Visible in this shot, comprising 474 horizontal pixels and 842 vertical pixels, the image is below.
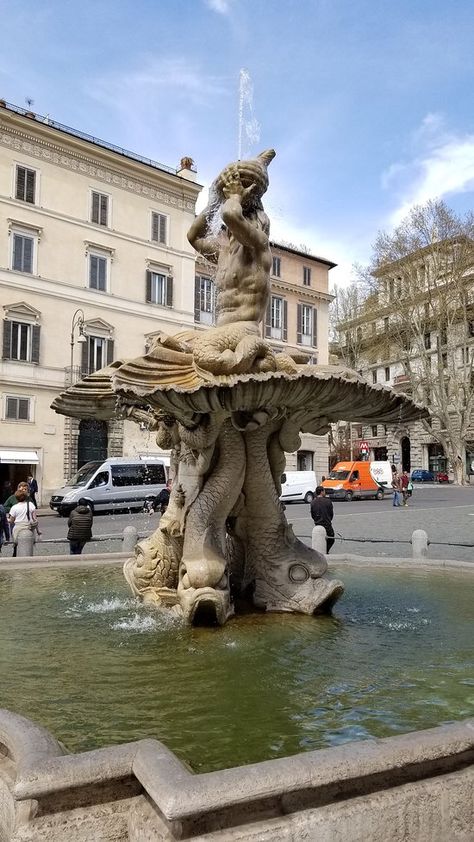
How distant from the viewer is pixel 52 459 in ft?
97.1

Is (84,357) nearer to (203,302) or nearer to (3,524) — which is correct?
(203,302)

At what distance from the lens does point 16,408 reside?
28.8m

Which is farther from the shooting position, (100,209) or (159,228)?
(159,228)

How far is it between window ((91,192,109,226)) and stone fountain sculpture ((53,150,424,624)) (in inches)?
1116

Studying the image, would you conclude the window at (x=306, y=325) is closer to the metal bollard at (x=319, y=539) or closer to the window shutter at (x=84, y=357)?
the window shutter at (x=84, y=357)

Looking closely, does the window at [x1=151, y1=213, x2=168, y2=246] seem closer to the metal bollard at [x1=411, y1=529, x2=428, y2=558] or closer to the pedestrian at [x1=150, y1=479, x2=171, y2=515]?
the pedestrian at [x1=150, y1=479, x2=171, y2=515]

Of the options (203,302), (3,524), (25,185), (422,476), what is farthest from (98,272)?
(422,476)

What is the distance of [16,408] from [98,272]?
822cm

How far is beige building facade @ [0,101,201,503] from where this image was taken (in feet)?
95.3

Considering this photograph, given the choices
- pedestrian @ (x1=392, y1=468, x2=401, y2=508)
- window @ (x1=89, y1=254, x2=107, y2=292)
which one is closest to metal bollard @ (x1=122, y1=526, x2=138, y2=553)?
pedestrian @ (x1=392, y1=468, x2=401, y2=508)

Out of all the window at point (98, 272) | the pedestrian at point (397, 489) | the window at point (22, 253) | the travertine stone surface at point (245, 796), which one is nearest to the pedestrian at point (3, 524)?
the travertine stone surface at point (245, 796)

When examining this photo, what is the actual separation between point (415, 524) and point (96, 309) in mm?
20437

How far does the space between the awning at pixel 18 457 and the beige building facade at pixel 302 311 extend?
1598cm

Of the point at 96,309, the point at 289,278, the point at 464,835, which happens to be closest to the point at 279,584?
the point at 464,835
